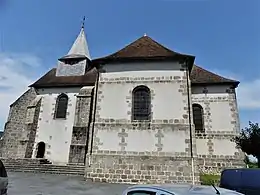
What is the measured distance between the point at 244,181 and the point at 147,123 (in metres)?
7.32

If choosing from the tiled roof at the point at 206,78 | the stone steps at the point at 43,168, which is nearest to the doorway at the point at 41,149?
the stone steps at the point at 43,168

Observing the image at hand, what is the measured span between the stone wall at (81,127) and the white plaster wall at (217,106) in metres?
8.60

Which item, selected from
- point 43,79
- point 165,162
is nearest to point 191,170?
point 165,162

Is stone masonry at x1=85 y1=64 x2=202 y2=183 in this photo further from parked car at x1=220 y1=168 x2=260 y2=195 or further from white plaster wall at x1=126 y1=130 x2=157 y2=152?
parked car at x1=220 y1=168 x2=260 y2=195

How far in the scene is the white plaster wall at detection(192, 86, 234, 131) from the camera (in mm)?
17203

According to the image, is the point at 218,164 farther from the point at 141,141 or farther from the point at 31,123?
the point at 31,123

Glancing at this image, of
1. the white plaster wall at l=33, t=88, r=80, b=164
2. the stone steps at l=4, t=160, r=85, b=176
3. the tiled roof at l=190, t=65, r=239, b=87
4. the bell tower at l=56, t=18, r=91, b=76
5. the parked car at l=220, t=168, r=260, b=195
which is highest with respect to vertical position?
the bell tower at l=56, t=18, r=91, b=76

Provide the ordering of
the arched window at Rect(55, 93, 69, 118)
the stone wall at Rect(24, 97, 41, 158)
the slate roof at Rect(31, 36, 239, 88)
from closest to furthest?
the slate roof at Rect(31, 36, 239, 88) < the stone wall at Rect(24, 97, 41, 158) < the arched window at Rect(55, 93, 69, 118)

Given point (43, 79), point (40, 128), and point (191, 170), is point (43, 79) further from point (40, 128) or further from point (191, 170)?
point (191, 170)

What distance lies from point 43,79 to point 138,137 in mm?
15674

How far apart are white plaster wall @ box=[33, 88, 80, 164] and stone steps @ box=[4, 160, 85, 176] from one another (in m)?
3.03

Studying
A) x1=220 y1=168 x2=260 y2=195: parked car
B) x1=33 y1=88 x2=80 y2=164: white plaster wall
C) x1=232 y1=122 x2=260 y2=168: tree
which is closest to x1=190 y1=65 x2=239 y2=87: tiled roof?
x1=232 y1=122 x2=260 y2=168: tree

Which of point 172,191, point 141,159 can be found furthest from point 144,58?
point 172,191

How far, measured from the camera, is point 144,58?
A: 14.8m
